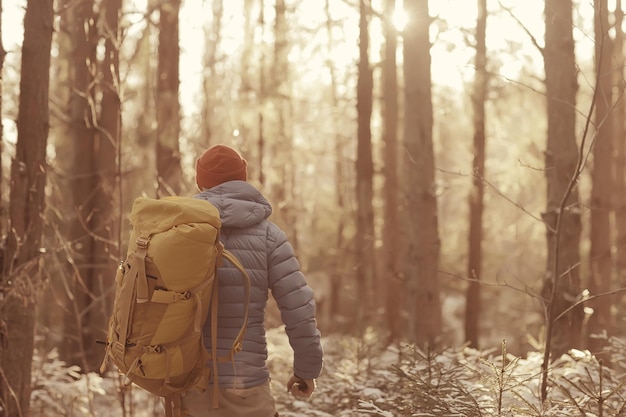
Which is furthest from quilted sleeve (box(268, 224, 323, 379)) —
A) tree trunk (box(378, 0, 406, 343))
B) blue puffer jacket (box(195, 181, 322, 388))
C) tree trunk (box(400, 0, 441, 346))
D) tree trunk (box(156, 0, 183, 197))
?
tree trunk (box(378, 0, 406, 343))

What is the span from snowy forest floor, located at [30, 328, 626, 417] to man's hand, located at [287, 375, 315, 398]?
504 millimetres

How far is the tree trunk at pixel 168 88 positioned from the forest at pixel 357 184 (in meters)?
0.03

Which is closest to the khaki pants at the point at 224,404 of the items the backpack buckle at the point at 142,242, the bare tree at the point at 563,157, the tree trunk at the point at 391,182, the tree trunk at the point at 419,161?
the backpack buckle at the point at 142,242

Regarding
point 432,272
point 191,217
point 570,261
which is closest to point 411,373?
point 191,217

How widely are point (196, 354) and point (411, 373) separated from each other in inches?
64.3

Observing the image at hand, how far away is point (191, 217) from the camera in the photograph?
2.98 metres

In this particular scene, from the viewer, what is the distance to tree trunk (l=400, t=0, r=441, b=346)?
7707 mm

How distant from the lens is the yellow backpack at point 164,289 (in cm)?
295

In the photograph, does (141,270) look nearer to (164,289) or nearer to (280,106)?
(164,289)

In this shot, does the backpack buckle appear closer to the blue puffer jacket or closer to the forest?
the blue puffer jacket

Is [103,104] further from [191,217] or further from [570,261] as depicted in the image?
[191,217]

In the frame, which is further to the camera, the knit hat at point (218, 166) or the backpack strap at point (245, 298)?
the knit hat at point (218, 166)

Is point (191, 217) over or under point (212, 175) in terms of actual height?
under

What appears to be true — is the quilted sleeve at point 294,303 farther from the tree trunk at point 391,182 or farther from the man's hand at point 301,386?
the tree trunk at point 391,182
